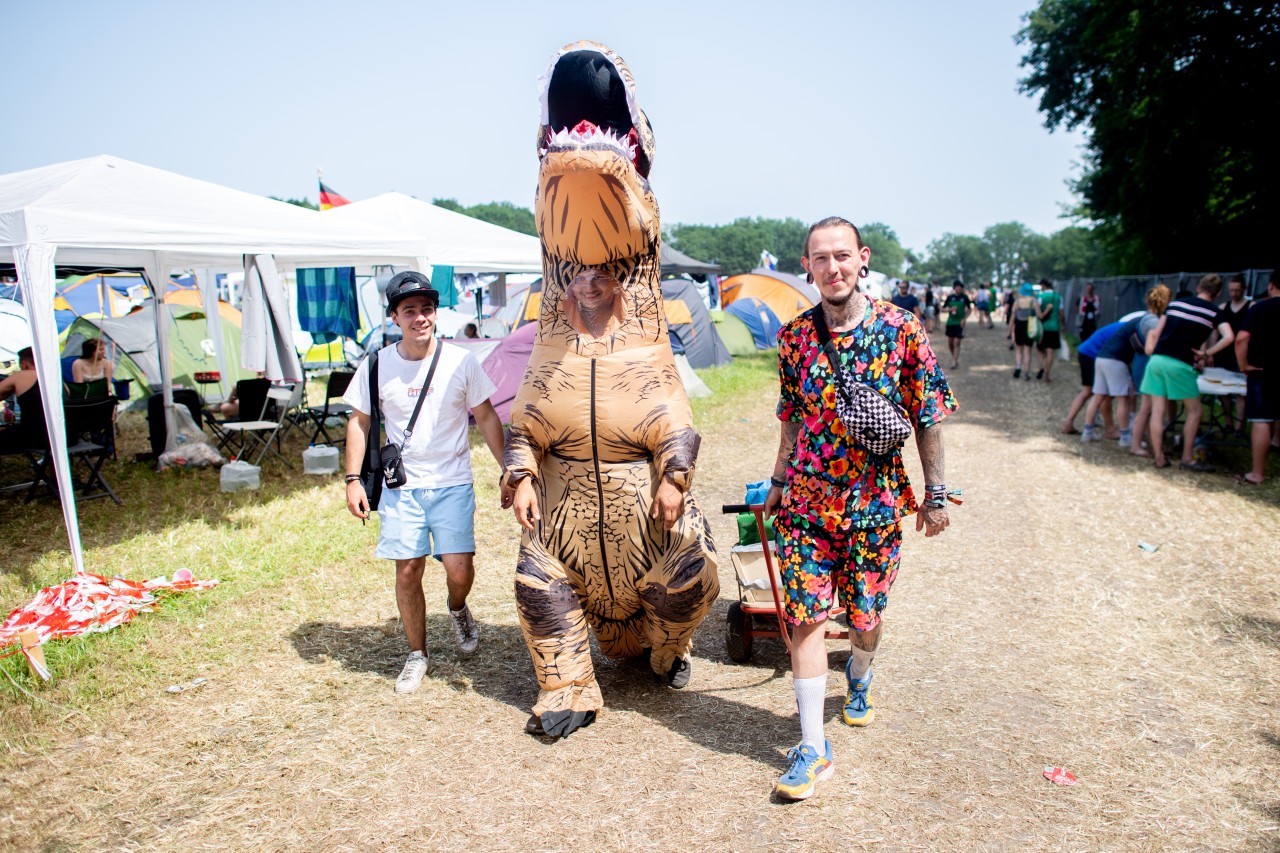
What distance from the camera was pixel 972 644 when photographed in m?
4.14

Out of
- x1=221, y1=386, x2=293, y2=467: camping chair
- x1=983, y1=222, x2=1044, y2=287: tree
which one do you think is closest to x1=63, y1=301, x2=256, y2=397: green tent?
x1=221, y1=386, x2=293, y2=467: camping chair

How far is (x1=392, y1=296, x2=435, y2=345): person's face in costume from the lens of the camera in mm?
3570

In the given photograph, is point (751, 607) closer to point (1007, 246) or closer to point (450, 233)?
point (450, 233)

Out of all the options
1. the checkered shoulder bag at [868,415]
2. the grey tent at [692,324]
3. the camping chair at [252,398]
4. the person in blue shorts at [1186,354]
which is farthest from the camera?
the grey tent at [692,324]

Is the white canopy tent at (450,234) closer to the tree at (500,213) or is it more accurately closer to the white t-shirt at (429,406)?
the white t-shirt at (429,406)

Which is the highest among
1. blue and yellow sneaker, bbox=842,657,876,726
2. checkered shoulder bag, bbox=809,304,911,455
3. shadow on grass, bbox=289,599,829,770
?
checkered shoulder bag, bbox=809,304,911,455

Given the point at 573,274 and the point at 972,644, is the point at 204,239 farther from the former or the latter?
the point at 972,644

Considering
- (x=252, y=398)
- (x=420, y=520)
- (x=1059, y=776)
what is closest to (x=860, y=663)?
(x=1059, y=776)

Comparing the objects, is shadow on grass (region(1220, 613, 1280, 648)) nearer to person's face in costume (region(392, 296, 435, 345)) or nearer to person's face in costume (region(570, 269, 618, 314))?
person's face in costume (region(570, 269, 618, 314))

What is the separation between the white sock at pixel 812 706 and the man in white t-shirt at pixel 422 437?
5.22 feet

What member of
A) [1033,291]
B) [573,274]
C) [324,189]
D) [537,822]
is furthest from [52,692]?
[1033,291]

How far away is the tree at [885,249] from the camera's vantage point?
111750 millimetres

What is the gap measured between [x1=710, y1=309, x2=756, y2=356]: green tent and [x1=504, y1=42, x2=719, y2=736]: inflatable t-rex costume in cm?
1467

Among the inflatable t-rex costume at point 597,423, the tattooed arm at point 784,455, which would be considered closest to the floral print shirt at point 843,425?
the tattooed arm at point 784,455
